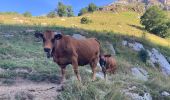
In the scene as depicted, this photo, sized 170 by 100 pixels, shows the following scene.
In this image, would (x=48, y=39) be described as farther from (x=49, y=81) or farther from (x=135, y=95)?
(x=135, y=95)

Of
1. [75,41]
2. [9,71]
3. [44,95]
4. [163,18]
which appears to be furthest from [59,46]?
[163,18]

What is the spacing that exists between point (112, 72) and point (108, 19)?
36.5 m

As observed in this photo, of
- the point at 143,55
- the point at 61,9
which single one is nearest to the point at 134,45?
the point at 143,55

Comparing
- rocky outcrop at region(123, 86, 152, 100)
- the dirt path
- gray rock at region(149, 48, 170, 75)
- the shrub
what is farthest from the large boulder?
the dirt path

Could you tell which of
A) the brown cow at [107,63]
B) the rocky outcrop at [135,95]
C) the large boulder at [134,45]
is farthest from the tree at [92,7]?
the rocky outcrop at [135,95]

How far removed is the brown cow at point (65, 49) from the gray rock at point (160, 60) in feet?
64.7

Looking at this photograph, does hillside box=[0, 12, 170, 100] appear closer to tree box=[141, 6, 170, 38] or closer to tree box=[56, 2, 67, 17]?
tree box=[141, 6, 170, 38]

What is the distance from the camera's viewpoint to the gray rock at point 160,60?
1380 inches

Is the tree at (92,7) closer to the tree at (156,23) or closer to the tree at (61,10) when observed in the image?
the tree at (61,10)

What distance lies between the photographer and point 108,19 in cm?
5650

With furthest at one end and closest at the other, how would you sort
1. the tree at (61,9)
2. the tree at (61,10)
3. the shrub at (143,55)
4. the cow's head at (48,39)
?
the tree at (61,9)
the tree at (61,10)
the shrub at (143,55)
the cow's head at (48,39)

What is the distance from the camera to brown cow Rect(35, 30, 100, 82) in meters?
13.9

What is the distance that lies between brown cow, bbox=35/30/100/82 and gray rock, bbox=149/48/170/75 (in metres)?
19.7

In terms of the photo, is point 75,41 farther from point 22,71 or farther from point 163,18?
point 163,18
